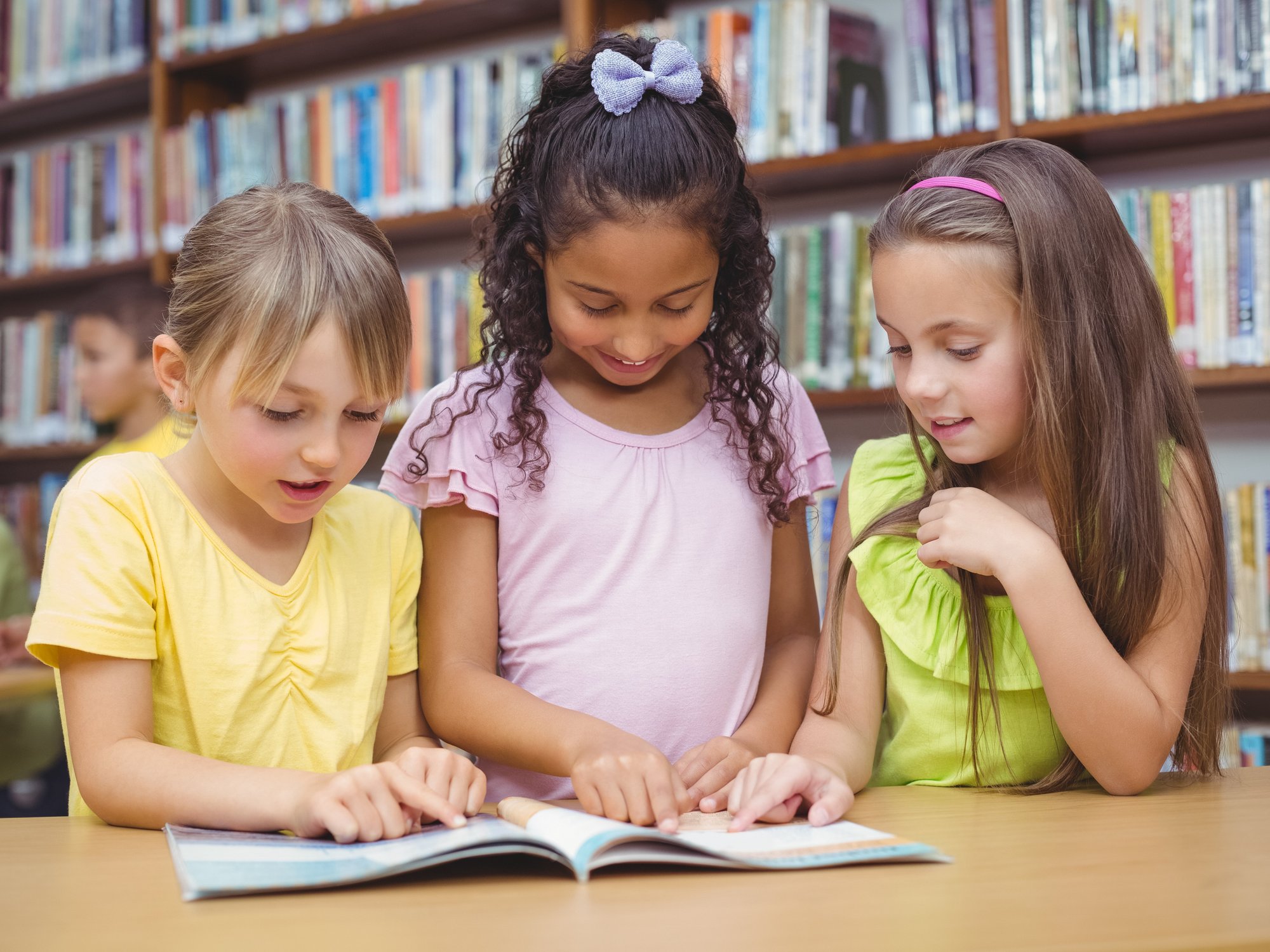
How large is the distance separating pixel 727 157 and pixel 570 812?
27.0 inches

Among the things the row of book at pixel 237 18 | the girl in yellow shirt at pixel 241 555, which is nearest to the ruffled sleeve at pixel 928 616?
the girl in yellow shirt at pixel 241 555

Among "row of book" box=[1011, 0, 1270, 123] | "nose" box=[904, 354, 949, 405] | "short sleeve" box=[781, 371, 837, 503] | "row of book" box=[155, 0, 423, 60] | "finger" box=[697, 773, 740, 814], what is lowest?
"finger" box=[697, 773, 740, 814]

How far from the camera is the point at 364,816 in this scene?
2.65 feet

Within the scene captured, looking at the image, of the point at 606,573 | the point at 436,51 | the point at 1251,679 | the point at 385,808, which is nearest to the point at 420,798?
the point at 385,808

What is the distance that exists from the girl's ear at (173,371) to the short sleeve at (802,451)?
2.05 ft

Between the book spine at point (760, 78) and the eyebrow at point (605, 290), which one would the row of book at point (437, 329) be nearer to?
the book spine at point (760, 78)

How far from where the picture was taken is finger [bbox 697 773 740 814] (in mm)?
945

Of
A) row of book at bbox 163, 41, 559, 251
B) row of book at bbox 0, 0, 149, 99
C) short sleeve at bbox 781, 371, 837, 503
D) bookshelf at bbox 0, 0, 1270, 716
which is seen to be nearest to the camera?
short sleeve at bbox 781, 371, 837, 503

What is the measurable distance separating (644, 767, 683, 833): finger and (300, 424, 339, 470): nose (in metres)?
0.38

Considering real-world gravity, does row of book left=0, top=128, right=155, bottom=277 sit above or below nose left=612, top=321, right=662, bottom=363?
above

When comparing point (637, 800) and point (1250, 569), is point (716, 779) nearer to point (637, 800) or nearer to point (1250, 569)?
point (637, 800)

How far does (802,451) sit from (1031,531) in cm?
36

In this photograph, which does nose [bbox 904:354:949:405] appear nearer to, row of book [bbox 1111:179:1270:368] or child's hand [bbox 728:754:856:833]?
child's hand [bbox 728:754:856:833]

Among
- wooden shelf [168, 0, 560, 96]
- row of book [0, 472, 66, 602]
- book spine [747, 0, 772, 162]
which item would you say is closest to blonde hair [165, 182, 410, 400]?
book spine [747, 0, 772, 162]
